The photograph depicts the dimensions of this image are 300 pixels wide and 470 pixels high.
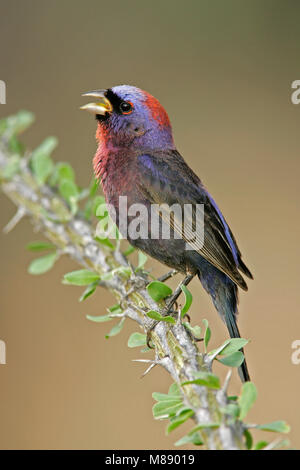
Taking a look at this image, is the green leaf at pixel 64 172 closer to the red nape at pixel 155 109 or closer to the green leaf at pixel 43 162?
the green leaf at pixel 43 162

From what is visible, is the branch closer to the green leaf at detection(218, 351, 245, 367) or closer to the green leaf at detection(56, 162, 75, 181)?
the green leaf at detection(56, 162, 75, 181)

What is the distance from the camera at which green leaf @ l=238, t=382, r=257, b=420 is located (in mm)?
1035

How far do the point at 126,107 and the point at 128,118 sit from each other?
0.05 meters

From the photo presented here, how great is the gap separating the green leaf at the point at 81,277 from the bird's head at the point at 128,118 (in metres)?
0.80

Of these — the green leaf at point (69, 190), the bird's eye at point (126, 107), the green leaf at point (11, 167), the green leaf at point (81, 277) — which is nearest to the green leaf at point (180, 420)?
the green leaf at point (81, 277)

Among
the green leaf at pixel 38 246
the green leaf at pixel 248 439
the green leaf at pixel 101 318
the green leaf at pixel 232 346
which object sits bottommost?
the green leaf at pixel 248 439

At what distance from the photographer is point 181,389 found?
1.21m

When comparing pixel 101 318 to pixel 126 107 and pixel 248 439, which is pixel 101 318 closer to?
pixel 248 439

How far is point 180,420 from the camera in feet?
3.50

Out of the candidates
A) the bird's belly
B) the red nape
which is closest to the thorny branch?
the bird's belly

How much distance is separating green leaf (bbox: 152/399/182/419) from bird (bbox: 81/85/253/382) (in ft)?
2.78

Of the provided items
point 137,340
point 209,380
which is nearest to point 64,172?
point 137,340

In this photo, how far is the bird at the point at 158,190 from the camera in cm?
208
